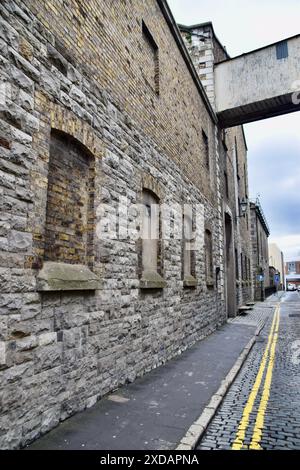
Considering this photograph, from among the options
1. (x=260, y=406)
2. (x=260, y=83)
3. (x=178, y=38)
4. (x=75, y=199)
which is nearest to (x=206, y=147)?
(x=260, y=83)

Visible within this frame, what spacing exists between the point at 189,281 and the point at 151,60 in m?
6.01

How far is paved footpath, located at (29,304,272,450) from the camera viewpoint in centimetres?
386

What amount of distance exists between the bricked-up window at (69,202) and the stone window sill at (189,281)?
4820mm

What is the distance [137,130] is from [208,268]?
761 centimetres

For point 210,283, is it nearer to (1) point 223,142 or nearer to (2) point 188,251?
(2) point 188,251

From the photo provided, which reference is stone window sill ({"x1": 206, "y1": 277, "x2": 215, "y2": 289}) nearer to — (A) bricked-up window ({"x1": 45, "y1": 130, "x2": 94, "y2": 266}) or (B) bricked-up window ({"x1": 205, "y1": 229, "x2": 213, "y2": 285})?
(B) bricked-up window ({"x1": 205, "y1": 229, "x2": 213, "y2": 285})

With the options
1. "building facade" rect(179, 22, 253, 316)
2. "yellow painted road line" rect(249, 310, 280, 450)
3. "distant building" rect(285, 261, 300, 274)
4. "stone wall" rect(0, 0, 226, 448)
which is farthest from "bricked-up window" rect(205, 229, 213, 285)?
"distant building" rect(285, 261, 300, 274)

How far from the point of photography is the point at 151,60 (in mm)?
8516

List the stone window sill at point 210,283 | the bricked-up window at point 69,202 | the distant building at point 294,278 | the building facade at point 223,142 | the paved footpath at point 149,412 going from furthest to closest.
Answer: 1. the distant building at point 294,278
2. the building facade at point 223,142
3. the stone window sill at point 210,283
4. the bricked-up window at point 69,202
5. the paved footpath at point 149,412

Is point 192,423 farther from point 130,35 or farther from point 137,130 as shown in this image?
point 130,35

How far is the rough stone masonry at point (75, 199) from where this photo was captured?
3.78 meters

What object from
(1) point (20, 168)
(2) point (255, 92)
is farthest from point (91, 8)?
(2) point (255, 92)

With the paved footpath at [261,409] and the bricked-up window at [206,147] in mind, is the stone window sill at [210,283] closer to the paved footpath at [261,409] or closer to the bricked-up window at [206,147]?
the paved footpath at [261,409]

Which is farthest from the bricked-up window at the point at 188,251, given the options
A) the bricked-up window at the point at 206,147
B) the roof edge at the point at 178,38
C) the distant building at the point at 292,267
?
the distant building at the point at 292,267
